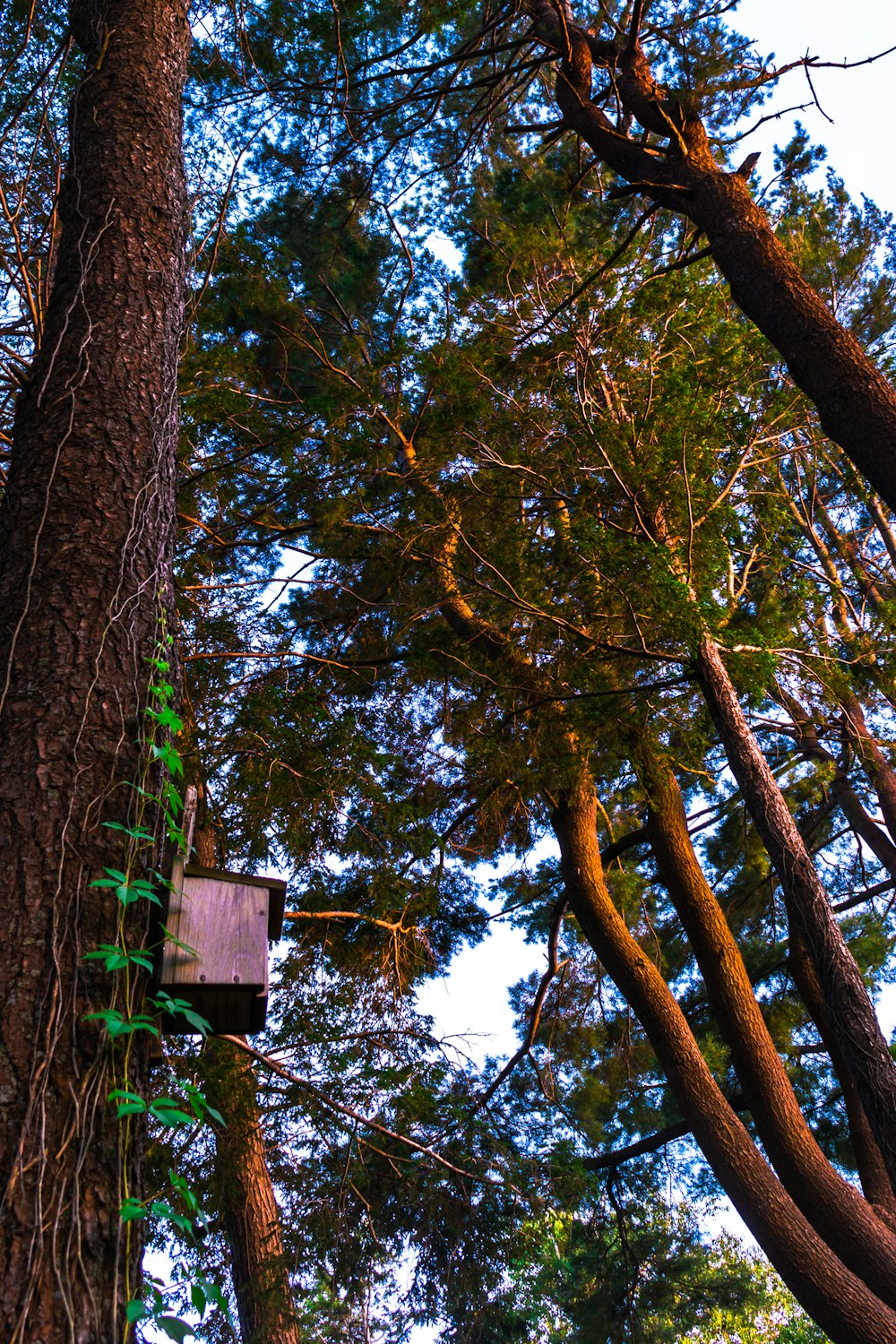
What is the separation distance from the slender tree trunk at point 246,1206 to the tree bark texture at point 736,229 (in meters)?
3.73

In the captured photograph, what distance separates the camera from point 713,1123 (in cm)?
575

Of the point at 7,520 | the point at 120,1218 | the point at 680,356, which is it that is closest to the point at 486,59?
the point at 680,356

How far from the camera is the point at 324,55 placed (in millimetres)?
6828

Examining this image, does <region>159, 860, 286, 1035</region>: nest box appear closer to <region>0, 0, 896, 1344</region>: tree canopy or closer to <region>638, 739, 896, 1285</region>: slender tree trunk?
<region>0, 0, 896, 1344</region>: tree canopy

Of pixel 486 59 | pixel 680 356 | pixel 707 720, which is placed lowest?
pixel 707 720

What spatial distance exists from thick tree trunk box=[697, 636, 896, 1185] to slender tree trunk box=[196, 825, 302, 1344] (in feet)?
10.4

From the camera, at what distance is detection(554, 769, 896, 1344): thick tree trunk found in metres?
4.74

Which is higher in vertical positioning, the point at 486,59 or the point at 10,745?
the point at 486,59

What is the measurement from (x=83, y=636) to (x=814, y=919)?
15.1 ft

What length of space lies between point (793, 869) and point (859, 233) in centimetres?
770

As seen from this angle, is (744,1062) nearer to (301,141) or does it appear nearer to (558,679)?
(558,679)

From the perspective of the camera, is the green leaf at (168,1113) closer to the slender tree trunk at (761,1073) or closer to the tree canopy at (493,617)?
the tree canopy at (493,617)

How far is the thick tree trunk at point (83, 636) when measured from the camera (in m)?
1.39

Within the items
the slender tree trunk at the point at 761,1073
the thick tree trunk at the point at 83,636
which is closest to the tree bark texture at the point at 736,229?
the thick tree trunk at the point at 83,636
